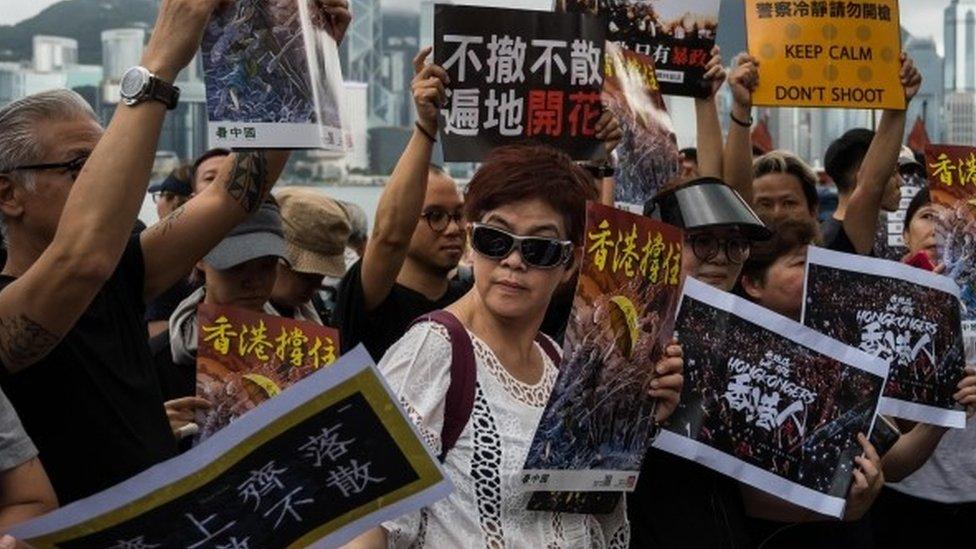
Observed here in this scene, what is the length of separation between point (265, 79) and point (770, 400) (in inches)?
55.5

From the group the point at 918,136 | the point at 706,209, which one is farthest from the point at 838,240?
the point at 918,136

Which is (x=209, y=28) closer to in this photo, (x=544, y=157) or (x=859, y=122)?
(x=544, y=157)

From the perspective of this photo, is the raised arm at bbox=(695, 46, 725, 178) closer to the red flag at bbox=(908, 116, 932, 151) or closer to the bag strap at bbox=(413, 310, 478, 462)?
the bag strap at bbox=(413, 310, 478, 462)

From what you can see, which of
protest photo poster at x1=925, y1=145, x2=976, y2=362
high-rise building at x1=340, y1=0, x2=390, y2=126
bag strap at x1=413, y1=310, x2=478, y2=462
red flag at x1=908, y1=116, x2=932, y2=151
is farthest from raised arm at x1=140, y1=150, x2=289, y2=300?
high-rise building at x1=340, y1=0, x2=390, y2=126

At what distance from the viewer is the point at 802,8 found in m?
5.92

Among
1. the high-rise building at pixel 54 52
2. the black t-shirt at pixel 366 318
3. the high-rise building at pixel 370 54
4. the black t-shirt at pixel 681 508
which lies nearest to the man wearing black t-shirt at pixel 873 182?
the black t-shirt at pixel 366 318

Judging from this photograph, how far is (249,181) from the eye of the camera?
3.87 metres

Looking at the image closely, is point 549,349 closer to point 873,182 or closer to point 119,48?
point 873,182

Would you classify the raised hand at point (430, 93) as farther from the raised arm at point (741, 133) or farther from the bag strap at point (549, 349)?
the raised arm at point (741, 133)

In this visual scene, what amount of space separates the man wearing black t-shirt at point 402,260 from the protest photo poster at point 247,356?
166mm

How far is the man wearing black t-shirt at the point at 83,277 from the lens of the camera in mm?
3107

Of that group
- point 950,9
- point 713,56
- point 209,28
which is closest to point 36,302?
point 209,28

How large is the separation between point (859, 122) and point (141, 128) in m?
19.7

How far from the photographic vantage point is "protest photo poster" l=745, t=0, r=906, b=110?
5.88m
